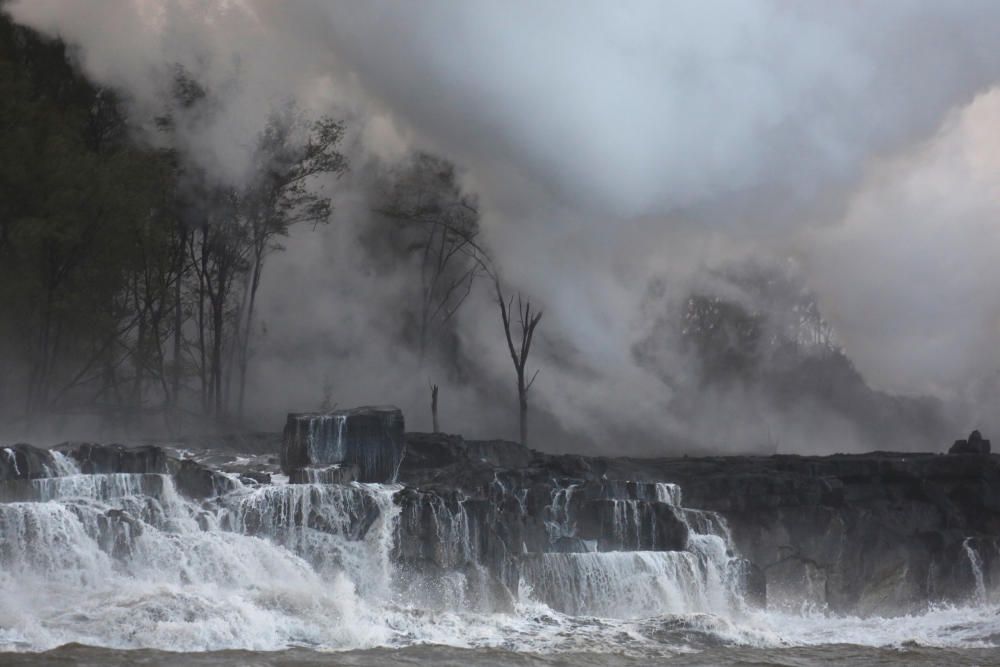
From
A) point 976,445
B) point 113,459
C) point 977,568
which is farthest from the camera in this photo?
point 976,445

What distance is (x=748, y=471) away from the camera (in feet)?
120

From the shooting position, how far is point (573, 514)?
31562mm

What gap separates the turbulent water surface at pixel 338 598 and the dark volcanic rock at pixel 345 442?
2.17 m

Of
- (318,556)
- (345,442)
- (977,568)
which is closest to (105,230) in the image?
(345,442)

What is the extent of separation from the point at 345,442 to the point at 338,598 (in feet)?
23.1

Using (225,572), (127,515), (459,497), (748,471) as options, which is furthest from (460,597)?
(748,471)

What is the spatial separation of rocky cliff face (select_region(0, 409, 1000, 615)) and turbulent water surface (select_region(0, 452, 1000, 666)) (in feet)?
0.24

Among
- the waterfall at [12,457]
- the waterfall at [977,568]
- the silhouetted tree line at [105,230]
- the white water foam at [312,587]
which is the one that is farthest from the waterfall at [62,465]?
the waterfall at [977,568]

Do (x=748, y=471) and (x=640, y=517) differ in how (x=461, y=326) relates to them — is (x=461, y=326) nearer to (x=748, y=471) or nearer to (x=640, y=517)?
(x=748, y=471)

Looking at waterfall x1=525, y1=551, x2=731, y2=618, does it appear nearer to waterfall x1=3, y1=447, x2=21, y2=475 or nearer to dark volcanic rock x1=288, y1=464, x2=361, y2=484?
dark volcanic rock x1=288, y1=464, x2=361, y2=484

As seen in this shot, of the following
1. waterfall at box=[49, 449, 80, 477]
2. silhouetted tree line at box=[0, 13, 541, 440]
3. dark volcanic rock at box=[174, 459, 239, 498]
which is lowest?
dark volcanic rock at box=[174, 459, 239, 498]

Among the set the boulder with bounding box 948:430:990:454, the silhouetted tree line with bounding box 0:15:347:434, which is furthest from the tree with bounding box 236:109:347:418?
the boulder with bounding box 948:430:990:454

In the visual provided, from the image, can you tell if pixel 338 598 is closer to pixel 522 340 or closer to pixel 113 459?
pixel 113 459

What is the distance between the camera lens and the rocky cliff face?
1117 inches
